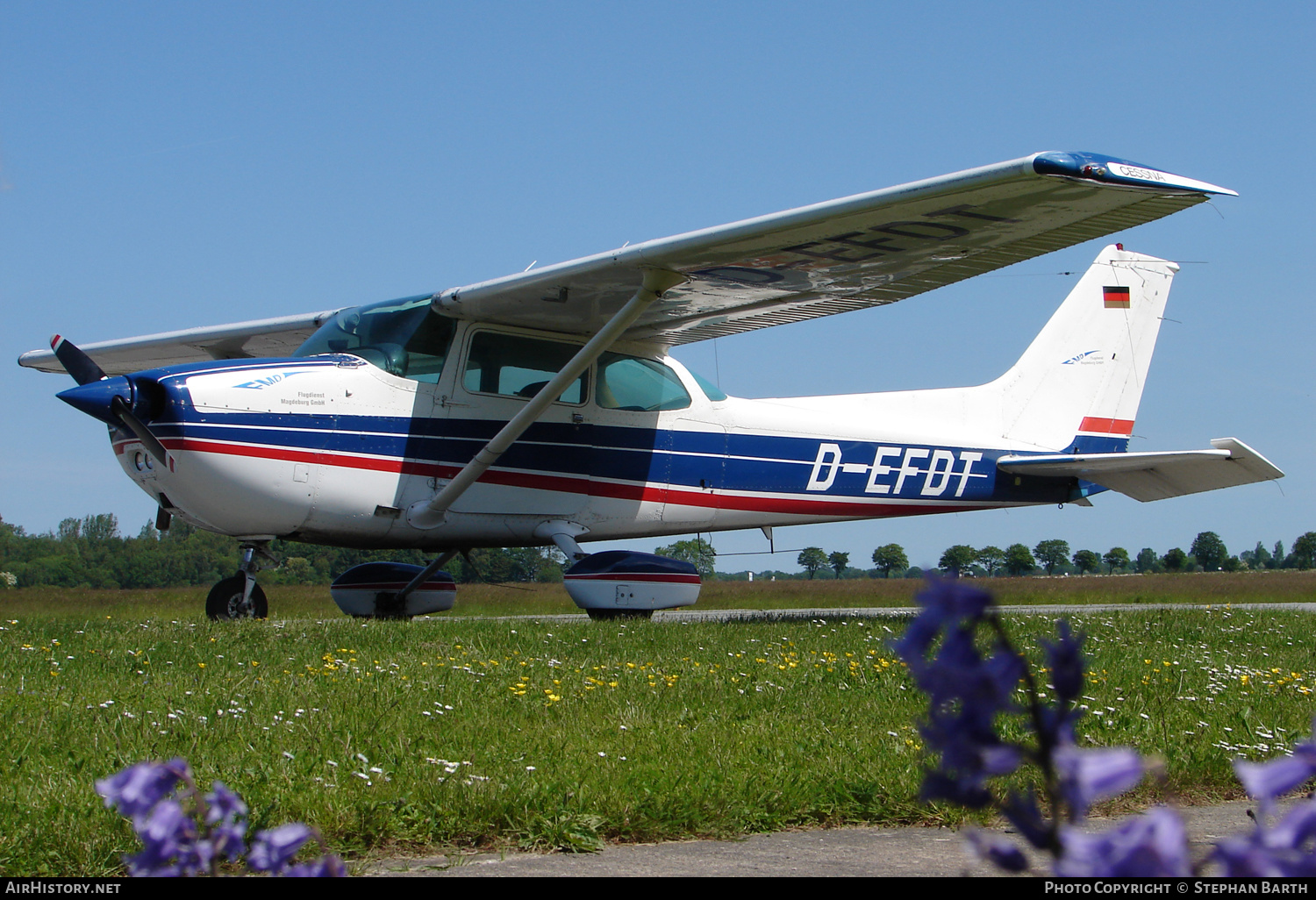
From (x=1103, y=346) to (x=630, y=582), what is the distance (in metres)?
7.14

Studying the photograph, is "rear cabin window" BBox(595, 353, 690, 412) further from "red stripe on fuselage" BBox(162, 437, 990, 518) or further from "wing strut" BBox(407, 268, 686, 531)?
"wing strut" BBox(407, 268, 686, 531)

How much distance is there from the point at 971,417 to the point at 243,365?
770cm

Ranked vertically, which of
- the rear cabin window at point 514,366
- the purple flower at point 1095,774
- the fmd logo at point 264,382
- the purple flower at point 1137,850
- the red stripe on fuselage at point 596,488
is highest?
the purple flower at point 1095,774

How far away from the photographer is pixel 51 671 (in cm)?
486

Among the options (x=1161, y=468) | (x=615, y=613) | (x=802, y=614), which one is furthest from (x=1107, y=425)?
(x=615, y=613)

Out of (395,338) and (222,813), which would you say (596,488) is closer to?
(395,338)

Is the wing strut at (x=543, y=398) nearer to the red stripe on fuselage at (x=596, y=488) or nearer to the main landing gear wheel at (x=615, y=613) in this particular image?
the red stripe on fuselage at (x=596, y=488)

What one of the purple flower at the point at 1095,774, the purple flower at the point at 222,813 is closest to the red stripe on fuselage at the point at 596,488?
the purple flower at the point at 222,813

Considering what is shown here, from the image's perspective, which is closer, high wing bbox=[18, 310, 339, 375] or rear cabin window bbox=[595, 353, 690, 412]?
rear cabin window bbox=[595, 353, 690, 412]

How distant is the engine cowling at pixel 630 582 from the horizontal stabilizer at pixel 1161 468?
4452 mm

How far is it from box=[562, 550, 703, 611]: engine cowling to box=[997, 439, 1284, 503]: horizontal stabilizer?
4.45m

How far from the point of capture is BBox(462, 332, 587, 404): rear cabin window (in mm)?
9211

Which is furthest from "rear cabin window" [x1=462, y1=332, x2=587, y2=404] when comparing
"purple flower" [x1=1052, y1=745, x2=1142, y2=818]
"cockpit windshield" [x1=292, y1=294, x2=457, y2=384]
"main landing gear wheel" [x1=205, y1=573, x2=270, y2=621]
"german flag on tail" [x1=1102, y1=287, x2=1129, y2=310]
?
"purple flower" [x1=1052, y1=745, x2=1142, y2=818]

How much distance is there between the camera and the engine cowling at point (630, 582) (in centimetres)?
926
